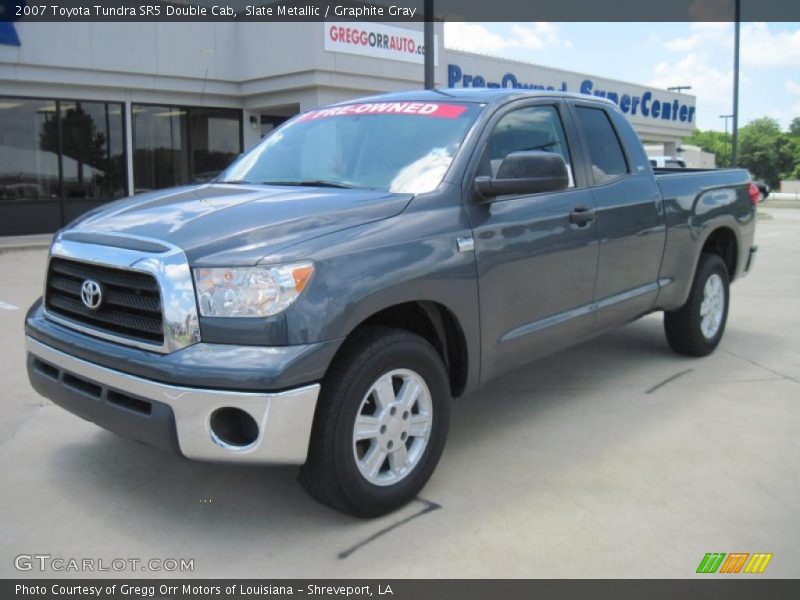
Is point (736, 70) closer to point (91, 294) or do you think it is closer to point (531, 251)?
point (531, 251)

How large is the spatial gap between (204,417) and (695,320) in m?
4.28

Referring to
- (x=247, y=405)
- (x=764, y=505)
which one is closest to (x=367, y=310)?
(x=247, y=405)

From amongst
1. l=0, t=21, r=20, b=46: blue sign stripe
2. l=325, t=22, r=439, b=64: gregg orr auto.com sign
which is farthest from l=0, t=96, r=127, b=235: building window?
l=325, t=22, r=439, b=64: gregg orr auto.com sign

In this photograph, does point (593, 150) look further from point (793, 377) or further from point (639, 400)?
point (793, 377)

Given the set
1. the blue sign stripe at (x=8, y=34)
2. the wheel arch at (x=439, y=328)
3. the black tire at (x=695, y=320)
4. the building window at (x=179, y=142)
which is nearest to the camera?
the wheel arch at (x=439, y=328)

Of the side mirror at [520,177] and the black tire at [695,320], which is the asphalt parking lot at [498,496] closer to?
the black tire at [695,320]

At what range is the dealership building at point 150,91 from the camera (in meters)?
15.0

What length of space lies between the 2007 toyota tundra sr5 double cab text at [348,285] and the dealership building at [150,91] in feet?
39.7

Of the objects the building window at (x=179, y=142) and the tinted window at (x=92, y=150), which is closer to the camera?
the tinted window at (x=92, y=150)

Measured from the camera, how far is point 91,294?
3.25 metres

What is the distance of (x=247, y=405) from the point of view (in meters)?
2.86

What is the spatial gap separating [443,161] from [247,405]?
167 centimetres

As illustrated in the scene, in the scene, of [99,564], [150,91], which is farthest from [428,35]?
[99,564]
